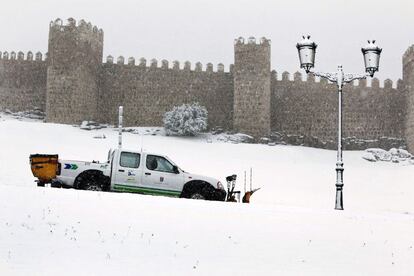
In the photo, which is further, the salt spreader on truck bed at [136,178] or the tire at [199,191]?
the tire at [199,191]

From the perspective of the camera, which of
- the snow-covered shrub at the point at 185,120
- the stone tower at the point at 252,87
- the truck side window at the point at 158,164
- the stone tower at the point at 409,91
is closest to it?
the truck side window at the point at 158,164

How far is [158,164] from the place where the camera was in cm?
1205

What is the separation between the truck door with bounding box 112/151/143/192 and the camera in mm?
11711

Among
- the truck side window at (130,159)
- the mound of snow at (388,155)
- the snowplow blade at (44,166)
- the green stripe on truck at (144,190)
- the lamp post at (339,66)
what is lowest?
the green stripe on truck at (144,190)

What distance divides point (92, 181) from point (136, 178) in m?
0.86

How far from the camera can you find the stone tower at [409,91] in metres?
31.8

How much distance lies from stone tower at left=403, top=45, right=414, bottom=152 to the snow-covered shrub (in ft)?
35.2

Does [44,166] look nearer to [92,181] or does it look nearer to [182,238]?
[92,181]

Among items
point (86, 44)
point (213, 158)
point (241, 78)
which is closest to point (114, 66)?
point (86, 44)

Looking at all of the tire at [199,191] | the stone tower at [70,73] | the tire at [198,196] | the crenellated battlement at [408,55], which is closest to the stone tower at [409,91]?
the crenellated battlement at [408,55]

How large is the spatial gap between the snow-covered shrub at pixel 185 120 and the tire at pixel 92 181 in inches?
734

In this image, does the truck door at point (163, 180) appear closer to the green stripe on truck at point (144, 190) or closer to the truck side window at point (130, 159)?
the green stripe on truck at point (144, 190)

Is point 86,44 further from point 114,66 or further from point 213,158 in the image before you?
point 213,158

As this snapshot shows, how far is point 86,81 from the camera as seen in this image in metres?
30.7
